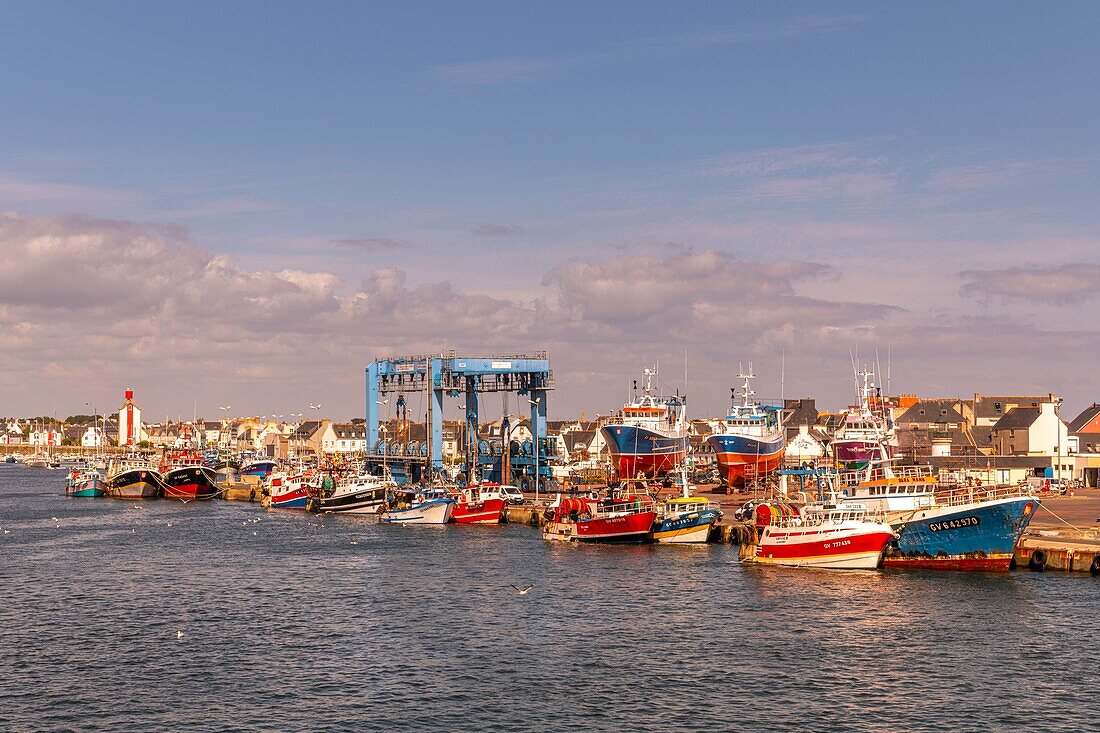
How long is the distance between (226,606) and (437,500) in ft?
141

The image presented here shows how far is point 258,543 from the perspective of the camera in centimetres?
8662

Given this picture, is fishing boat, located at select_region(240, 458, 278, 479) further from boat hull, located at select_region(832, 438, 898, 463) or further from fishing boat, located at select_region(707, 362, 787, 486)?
boat hull, located at select_region(832, 438, 898, 463)

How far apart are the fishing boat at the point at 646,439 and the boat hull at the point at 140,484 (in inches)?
2450

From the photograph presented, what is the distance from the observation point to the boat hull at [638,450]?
12131 centimetres

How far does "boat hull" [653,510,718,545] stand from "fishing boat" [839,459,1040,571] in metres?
12.5

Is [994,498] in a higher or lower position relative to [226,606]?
higher

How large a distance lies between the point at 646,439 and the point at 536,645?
75.6 meters

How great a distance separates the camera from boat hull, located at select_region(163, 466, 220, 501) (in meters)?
144

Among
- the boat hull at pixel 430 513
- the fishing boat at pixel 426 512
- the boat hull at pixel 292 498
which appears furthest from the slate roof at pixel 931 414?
the boat hull at pixel 292 498

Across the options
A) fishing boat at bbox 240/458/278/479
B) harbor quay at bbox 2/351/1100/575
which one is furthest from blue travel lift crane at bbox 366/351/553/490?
fishing boat at bbox 240/458/278/479

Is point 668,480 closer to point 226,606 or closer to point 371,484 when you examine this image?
point 371,484

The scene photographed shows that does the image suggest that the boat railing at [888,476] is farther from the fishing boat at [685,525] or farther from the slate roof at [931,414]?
the slate roof at [931,414]

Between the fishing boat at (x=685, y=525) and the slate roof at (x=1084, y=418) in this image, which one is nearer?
the fishing boat at (x=685, y=525)

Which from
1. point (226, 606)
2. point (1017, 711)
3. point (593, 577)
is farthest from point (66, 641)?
point (1017, 711)
